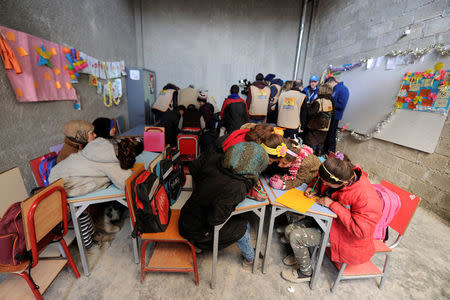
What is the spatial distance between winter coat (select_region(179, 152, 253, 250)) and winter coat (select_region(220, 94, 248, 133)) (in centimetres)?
197

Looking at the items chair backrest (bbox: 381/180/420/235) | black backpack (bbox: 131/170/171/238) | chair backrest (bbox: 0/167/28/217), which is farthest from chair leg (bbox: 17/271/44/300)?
chair backrest (bbox: 381/180/420/235)

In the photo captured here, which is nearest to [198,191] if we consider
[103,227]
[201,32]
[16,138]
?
[103,227]

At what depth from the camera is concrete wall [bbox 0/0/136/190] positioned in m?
1.80

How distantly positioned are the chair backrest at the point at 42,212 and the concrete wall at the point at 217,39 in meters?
4.38

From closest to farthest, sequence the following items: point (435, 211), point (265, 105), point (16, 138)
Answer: point (16, 138) → point (435, 211) → point (265, 105)

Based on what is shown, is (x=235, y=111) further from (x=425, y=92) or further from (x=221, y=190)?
(x=425, y=92)

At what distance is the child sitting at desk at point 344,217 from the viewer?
1.30 meters

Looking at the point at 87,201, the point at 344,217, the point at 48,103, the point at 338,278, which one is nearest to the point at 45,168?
the point at 87,201

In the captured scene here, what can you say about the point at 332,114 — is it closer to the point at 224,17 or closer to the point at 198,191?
the point at 198,191

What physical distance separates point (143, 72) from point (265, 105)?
2.72 metres

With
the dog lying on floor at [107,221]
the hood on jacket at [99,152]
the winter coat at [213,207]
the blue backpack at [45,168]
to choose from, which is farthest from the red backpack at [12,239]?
the winter coat at [213,207]

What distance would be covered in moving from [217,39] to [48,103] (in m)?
3.99

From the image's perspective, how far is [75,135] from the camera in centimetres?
170

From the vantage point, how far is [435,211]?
2.51 m
